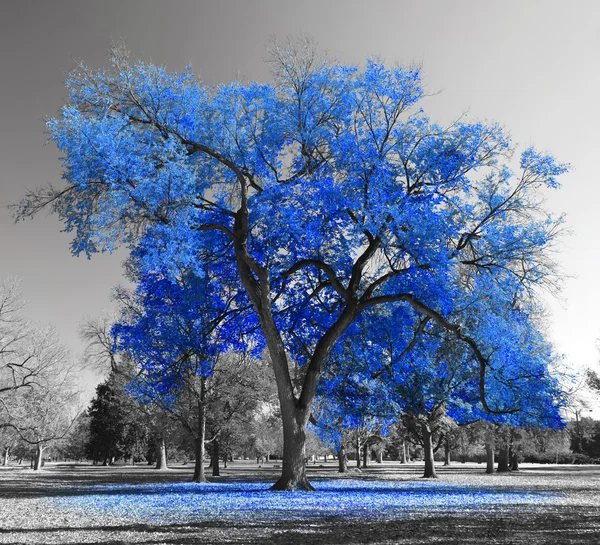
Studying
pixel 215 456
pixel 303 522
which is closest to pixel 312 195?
pixel 303 522

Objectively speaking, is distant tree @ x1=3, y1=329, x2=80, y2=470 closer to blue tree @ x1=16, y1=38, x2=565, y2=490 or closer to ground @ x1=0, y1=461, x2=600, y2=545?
blue tree @ x1=16, y1=38, x2=565, y2=490

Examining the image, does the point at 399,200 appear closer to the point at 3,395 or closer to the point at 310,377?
the point at 310,377

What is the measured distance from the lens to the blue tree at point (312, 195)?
706 inches

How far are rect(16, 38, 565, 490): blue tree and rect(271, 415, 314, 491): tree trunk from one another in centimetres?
6

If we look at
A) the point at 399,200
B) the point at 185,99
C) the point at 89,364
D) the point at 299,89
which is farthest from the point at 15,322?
the point at 399,200

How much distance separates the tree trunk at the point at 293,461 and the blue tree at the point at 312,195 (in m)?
0.06

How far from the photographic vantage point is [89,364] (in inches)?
2071

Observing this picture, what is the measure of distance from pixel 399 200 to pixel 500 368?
820cm

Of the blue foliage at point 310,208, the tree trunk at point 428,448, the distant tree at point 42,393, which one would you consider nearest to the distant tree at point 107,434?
the distant tree at point 42,393

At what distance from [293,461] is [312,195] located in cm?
943

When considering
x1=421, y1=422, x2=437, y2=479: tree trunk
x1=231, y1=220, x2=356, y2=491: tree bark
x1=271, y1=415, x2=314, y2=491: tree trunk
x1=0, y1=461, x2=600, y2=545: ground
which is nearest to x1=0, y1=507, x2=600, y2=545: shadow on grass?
x1=0, y1=461, x2=600, y2=545: ground

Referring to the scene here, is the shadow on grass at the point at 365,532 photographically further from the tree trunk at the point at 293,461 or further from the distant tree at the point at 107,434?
the distant tree at the point at 107,434

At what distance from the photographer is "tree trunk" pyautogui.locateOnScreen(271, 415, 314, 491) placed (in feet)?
59.3

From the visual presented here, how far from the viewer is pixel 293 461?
18.4m
